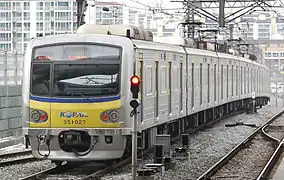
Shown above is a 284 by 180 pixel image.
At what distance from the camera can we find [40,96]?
1213 cm

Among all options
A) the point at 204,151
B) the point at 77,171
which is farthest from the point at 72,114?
the point at 204,151

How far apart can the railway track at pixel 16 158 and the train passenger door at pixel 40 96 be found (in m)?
1.82

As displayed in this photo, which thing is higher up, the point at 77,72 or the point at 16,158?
the point at 77,72

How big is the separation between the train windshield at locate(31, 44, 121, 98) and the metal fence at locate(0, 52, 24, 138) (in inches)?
251

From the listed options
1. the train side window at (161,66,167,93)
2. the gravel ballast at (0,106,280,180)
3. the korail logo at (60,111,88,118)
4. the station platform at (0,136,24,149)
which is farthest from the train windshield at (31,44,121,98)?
the station platform at (0,136,24,149)

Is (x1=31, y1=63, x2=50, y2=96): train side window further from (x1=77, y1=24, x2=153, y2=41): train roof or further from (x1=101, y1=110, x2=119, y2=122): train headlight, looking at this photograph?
(x1=77, y1=24, x2=153, y2=41): train roof

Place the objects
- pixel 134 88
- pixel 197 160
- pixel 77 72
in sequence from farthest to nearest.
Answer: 1. pixel 197 160
2. pixel 77 72
3. pixel 134 88

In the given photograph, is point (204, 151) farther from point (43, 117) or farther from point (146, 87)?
point (43, 117)

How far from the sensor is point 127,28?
535 inches

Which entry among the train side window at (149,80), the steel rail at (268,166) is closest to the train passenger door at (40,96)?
the train side window at (149,80)

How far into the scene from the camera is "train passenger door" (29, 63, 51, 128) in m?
12.1

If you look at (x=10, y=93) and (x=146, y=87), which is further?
(x=10, y=93)

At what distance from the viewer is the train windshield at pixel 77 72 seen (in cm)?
1204

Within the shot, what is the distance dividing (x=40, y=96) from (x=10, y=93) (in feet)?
23.2
